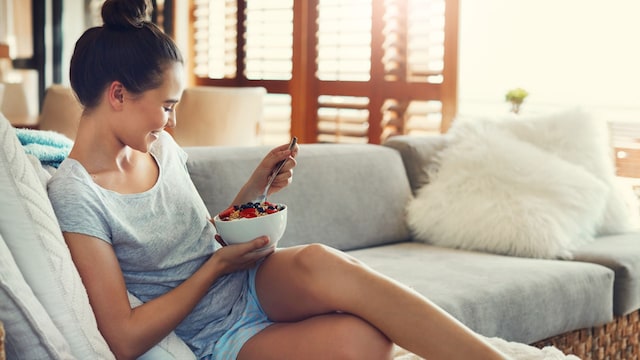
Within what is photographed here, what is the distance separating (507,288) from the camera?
229cm

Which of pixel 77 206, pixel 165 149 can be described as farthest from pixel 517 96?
pixel 77 206

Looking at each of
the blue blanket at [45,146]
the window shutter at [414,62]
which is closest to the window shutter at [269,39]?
the window shutter at [414,62]

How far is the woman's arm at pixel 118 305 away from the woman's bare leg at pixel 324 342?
170 millimetres

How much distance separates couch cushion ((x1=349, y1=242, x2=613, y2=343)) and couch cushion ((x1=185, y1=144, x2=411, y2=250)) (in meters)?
0.13

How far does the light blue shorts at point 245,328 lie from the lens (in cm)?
157

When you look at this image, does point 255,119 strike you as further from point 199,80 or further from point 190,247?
point 190,247

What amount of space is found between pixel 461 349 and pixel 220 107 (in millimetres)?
3217

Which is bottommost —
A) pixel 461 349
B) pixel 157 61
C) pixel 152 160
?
pixel 461 349

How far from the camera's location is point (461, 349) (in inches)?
56.2

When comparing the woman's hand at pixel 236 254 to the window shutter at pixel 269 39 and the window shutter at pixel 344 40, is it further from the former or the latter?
the window shutter at pixel 269 39

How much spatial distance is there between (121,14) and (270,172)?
0.47 metres

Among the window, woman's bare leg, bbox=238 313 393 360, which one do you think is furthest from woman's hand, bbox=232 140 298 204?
the window

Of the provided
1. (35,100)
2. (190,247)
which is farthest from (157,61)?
(35,100)

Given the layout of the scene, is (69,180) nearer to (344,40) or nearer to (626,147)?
(626,147)
